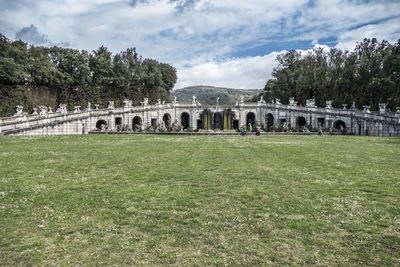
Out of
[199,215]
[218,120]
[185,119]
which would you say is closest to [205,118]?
[218,120]

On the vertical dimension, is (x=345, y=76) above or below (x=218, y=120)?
above

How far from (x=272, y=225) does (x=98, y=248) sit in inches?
162

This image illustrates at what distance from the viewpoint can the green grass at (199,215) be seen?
5.39 metres

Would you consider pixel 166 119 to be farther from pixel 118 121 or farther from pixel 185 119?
pixel 118 121

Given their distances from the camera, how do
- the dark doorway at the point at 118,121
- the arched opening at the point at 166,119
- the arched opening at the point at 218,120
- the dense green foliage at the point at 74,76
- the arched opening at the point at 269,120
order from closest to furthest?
1. the dense green foliage at the point at 74,76
2. the dark doorway at the point at 118,121
3. the arched opening at the point at 269,120
4. the arched opening at the point at 218,120
5. the arched opening at the point at 166,119

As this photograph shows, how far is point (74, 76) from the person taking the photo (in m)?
64.0

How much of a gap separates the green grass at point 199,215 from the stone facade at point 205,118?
2916 cm

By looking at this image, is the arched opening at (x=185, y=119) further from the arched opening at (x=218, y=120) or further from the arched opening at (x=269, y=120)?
the arched opening at (x=269, y=120)

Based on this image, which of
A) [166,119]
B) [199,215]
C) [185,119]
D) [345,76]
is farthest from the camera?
[185,119]

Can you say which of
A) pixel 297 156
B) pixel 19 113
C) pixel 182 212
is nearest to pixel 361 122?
pixel 297 156

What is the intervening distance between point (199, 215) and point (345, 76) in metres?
66.6

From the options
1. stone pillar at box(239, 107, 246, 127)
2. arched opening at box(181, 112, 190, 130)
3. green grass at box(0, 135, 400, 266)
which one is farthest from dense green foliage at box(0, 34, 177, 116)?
green grass at box(0, 135, 400, 266)

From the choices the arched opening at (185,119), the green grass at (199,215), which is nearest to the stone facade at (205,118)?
the arched opening at (185,119)

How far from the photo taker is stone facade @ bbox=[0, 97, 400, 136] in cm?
3775
